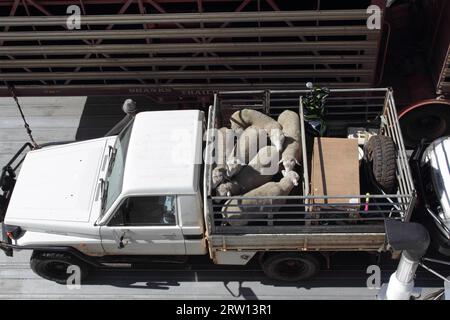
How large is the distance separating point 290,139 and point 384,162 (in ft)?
4.57

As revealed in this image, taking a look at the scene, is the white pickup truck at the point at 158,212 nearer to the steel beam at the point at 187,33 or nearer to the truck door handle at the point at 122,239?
the truck door handle at the point at 122,239

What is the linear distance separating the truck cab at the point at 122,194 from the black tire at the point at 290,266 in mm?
1071

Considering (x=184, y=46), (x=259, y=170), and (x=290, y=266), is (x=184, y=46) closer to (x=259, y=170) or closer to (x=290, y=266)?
(x=259, y=170)

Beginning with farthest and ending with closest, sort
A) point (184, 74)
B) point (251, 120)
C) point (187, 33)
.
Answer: point (184, 74) → point (187, 33) → point (251, 120)

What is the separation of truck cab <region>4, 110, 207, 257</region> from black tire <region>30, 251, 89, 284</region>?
0.22 metres

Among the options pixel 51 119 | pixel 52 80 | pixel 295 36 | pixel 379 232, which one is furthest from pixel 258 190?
pixel 51 119

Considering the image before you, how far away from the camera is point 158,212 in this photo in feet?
23.0

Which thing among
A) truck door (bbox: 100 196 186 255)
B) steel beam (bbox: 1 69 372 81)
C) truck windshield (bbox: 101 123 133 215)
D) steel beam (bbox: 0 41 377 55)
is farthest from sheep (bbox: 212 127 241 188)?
steel beam (bbox: 0 41 377 55)

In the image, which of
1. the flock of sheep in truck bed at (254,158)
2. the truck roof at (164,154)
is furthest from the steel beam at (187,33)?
the truck roof at (164,154)

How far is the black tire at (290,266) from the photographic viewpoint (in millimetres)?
7363

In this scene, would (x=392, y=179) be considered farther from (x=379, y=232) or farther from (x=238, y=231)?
(x=238, y=231)

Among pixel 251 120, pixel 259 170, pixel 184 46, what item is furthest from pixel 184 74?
pixel 259 170

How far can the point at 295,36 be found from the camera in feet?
28.0

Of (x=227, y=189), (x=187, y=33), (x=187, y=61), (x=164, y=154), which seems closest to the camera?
(x=227, y=189)
